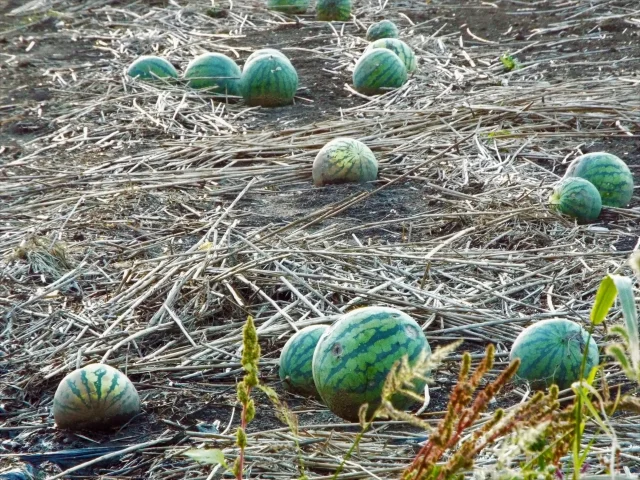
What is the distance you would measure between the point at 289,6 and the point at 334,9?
84 centimetres

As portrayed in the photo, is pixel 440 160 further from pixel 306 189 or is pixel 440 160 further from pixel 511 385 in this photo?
pixel 511 385

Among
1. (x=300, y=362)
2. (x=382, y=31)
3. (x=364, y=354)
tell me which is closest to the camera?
(x=364, y=354)

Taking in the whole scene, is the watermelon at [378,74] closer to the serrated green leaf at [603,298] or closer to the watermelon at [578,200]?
the watermelon at [578,200]

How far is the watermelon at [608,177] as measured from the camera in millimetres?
5461

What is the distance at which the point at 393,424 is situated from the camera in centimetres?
340

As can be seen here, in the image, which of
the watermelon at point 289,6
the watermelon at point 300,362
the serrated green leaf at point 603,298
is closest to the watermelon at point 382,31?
the watermelon at point 289,6

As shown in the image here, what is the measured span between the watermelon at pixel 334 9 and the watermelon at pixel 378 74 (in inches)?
111

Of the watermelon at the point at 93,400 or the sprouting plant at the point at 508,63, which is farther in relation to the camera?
the sprouting plant at the point at 508,63

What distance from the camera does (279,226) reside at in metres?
5.37

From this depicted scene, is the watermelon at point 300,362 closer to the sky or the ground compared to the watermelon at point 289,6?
closer to the ground

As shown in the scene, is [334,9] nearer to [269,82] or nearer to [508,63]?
[508,63]

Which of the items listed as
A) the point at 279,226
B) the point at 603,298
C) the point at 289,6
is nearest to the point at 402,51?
the point at 289,6

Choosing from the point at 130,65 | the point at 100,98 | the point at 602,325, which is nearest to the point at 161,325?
the point at 602,325

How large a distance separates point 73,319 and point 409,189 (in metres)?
2.29
